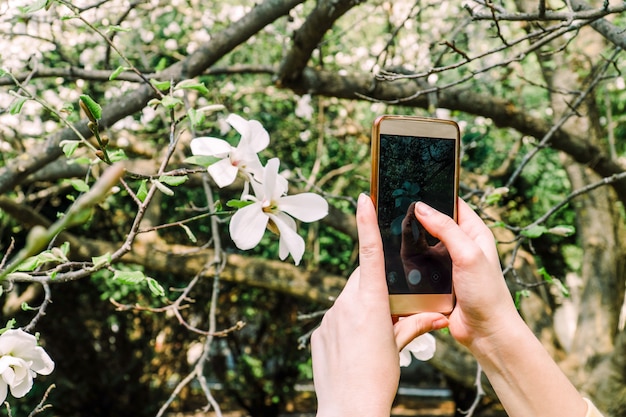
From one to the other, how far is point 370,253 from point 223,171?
0.30 meters

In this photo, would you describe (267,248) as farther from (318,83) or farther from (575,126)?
(575,126)

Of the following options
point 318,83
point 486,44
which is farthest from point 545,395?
point 486,44

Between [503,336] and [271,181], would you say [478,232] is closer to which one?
[503,336]

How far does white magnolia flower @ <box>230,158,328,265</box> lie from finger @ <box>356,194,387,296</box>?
10 centimetres

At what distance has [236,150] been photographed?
1.14 m

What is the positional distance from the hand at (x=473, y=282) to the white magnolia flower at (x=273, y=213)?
20 cm

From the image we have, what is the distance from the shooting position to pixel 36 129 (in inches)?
167

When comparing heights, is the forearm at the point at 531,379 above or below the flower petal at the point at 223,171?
below

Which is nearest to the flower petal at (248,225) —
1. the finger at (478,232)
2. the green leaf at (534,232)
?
the finger at (478,232)

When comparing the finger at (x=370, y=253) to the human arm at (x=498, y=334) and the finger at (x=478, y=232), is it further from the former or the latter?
the finger at (x=478, y=232)

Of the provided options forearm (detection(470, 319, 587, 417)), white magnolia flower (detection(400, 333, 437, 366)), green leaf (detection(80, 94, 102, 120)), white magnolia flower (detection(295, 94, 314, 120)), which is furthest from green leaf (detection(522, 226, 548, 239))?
white magnolia flower (detection(295, 94, 314, 120))

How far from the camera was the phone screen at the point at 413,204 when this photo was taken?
121 centimetres

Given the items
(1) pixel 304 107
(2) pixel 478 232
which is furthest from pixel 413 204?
(1) pixel 304 107

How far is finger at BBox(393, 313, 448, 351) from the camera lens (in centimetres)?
117
